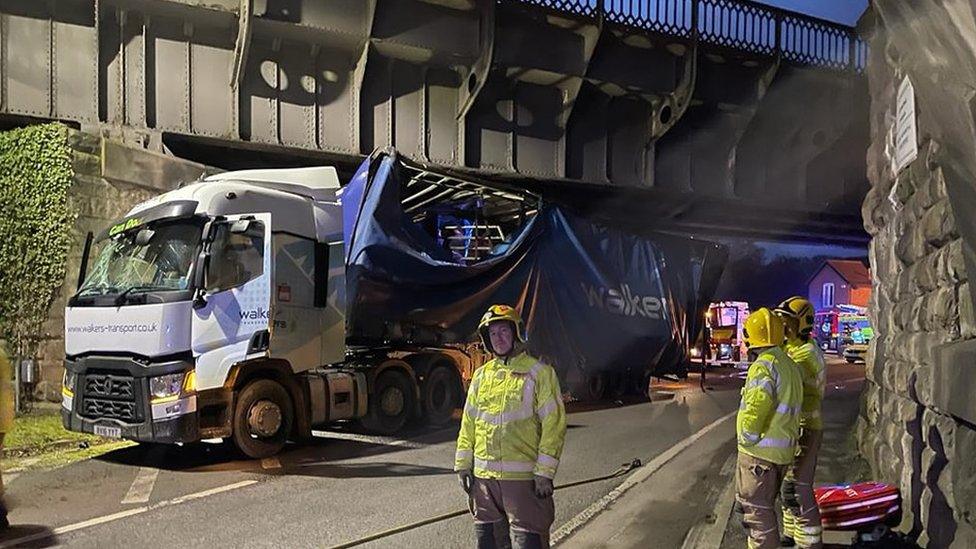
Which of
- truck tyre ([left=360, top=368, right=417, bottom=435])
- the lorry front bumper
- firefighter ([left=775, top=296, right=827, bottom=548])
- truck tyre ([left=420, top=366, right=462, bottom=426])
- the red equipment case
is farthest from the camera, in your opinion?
truck tyre ([left=420, top=366, right=462, bottom=426])

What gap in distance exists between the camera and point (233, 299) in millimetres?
8719

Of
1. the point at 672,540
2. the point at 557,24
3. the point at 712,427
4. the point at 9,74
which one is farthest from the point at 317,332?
the point at 557,24

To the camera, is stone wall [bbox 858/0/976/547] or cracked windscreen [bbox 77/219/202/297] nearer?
stone wall [bbox 858/0/976/547]

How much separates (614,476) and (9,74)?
11598mm

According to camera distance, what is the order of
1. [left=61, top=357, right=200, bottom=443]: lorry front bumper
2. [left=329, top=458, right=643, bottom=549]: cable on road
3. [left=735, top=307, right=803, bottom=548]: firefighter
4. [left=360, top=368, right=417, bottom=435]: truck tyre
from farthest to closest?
1. [left=360, top=368, right=417, bottom=435]: truck tyre
2. [left=61, top=357, right=200, bottom=443]: lorry front bumper
3. [left=329, top=458, right=643, bottom=549]: cable on road
4. [left=735, top=307, right=803, bottom=548]: firefighter

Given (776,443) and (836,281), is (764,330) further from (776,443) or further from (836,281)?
(836,281)

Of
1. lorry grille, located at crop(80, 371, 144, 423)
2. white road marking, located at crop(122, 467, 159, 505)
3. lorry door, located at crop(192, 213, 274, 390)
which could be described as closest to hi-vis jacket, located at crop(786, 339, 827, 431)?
lorry door, located at crop(192, 213, 274, 390)

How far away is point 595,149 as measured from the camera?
19.0 meters

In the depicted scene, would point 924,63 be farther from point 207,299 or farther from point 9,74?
point 9,74

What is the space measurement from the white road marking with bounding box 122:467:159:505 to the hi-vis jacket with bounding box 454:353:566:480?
14.3 ft

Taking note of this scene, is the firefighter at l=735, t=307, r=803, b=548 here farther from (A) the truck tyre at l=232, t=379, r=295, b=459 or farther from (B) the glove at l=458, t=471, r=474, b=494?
(A) the truck tyre at l=232, t=379, r=295, b=459

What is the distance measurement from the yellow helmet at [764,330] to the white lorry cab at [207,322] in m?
5.71

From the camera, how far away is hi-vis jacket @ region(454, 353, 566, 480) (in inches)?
166

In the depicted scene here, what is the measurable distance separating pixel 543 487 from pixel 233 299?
563 cm
